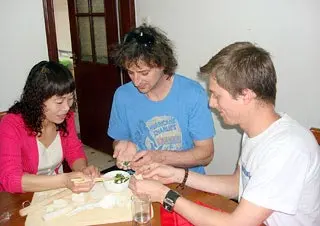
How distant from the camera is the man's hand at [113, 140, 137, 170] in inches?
65.0

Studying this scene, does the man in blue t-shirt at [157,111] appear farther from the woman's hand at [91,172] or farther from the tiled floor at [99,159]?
the tiled floor at [99,159]

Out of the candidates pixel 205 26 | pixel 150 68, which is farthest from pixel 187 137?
pixel 205 26

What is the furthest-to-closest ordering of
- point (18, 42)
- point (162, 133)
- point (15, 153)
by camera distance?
point (18, 42), point (162, 133), point (15, 153)

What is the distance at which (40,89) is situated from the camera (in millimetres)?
1645

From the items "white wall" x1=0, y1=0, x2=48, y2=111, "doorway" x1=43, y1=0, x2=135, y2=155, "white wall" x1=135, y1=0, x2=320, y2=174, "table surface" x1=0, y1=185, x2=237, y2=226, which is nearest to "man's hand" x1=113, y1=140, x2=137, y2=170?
"table surface" x1=0, y1=185, x2=237, y2=226

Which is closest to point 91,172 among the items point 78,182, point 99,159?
point 78,182

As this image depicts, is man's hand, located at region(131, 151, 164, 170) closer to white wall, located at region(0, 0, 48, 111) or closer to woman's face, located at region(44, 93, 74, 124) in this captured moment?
woman's face, located at region(44, 93, 74, 124)

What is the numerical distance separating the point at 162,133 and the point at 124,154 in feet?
0.84

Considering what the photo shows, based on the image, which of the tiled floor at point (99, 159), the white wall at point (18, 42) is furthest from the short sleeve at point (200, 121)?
the tiled floor at point (99, 159)

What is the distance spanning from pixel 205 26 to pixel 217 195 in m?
1.77

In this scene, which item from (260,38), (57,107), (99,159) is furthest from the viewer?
(99,159)

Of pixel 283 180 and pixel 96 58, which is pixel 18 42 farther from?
pixel 283 180

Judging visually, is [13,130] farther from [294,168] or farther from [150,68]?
[294,168]

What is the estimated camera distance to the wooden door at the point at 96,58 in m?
3.46
